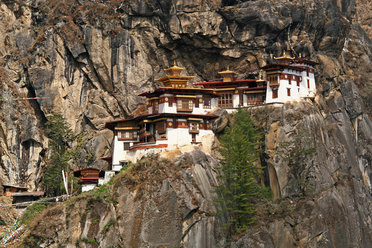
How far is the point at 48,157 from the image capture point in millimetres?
85750

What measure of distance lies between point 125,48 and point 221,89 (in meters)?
16.9

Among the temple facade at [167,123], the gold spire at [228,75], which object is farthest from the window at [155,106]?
the gold spire at [228,75]

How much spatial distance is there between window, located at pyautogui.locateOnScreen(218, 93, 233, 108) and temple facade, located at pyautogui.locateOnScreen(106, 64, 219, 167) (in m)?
0.65

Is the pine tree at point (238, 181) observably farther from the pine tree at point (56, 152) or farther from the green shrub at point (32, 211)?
the pine tree at point (56, 152)

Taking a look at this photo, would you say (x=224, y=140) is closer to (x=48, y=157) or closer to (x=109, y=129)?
(x=109, y=129)

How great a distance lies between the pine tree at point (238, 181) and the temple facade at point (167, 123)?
5.26 meters

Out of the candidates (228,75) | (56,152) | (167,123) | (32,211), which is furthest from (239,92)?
(32,211)

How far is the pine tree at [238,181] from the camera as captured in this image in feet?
220

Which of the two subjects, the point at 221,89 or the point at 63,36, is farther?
the point at 63,36

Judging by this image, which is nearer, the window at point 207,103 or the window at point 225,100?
the window at point 207,103

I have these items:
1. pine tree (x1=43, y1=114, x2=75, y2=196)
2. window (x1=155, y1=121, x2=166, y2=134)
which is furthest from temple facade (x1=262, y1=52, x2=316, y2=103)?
pine tree (x1=43, y1=114, x2=75, y2=196)

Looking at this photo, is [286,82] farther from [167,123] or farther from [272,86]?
[167,123]

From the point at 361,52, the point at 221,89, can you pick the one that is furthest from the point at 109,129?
the point at 361,52

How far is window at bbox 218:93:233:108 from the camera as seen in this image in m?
80.6
